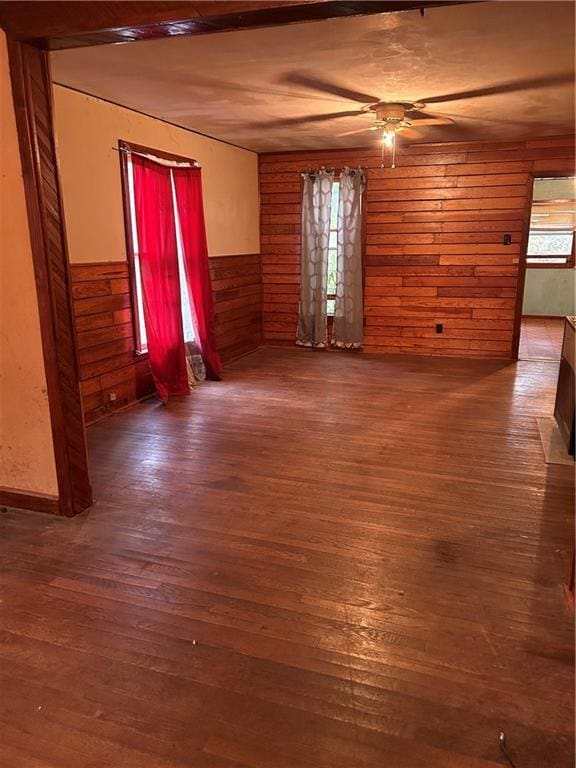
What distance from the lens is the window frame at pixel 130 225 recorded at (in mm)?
4176

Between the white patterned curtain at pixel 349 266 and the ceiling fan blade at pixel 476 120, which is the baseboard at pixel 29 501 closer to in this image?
the ceiling fan blade at pixel 476 120

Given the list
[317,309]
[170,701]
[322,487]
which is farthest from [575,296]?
[170,701]

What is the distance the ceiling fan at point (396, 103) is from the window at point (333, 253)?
1.23 metres

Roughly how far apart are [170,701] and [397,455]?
2.17 m

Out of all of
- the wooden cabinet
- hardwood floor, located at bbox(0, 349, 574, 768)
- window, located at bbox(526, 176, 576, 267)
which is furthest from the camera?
window, located at bbox(526, 176, 576, 267)

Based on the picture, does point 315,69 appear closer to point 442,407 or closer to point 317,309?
point 442,407

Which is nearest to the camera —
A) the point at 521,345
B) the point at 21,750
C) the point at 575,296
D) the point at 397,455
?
the point at 21,750

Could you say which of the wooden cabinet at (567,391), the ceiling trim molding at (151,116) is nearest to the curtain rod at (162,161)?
the ceiling trim molding at (151,116)

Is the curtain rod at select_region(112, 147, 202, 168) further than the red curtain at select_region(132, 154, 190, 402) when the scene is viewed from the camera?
No

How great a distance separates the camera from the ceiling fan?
134 inches

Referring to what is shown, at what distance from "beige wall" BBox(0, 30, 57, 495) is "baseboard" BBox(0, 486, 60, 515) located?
0.03m

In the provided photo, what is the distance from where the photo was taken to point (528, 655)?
180 centimetres

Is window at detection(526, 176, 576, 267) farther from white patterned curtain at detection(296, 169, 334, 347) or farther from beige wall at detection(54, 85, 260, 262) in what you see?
beige wall at detection(54, 85, 260, 262)

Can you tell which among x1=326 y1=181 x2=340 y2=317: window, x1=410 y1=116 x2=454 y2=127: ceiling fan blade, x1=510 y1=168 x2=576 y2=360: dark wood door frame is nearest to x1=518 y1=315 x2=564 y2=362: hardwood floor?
x1=510 y1=168 x2=576 y2=360: dark wood door frame
